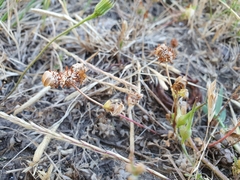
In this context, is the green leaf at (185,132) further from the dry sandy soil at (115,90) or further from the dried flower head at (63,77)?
the dried flower head at (63,77)

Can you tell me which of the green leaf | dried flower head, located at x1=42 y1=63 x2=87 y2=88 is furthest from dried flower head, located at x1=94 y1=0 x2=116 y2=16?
the green leaf

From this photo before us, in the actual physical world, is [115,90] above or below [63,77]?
below

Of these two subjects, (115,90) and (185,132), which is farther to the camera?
(115,90)

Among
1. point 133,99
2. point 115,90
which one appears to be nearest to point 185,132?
point 133,99

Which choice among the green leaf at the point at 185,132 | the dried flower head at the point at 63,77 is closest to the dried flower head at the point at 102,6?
the dried flower head at the point at 63,77

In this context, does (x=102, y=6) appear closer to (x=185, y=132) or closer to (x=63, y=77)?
(x=63, y=77)

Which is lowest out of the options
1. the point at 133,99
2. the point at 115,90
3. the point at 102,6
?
the point at 115,90
